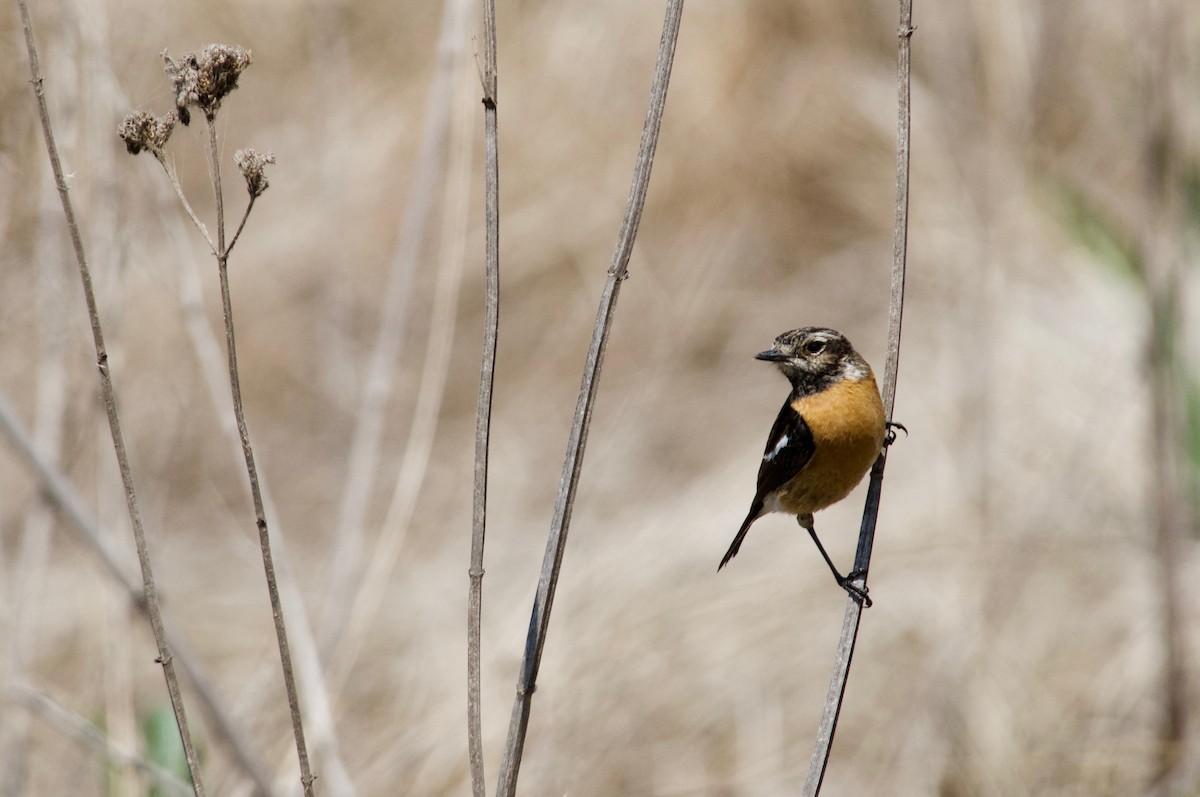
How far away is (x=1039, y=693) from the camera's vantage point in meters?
5.24

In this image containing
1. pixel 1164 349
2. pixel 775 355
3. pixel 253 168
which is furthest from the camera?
pixel 1164 349

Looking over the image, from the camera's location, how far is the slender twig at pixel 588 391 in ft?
5.82

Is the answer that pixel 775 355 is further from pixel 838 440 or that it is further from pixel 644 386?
pixel 644 386

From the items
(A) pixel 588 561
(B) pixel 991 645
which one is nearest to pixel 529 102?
(A) pixel 588 561

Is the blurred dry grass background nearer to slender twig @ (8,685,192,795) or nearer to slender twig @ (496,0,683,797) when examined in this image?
slender twig @ (8,685,192,795)

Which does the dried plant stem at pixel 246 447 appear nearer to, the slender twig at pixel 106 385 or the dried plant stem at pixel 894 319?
the slender twig at pixel 106 385

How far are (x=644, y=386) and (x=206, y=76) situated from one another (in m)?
4.07

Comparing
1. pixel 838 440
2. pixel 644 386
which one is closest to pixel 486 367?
pixel 838 440

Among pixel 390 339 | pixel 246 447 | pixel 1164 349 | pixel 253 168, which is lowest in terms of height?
pixel 1164 349

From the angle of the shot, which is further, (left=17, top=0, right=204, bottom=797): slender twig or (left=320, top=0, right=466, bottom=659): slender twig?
(left=320, top=0, right=466, bottom=659): slender twig

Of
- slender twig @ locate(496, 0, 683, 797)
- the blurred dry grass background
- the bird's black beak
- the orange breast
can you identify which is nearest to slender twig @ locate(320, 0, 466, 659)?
the blurred dry grass background

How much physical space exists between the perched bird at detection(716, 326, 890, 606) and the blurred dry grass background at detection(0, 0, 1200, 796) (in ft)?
3.44

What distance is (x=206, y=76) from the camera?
5.35 feet

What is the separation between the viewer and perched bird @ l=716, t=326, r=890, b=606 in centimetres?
308
